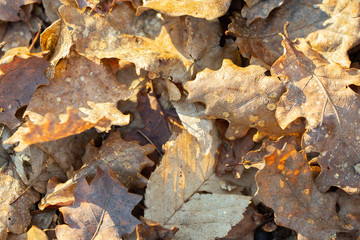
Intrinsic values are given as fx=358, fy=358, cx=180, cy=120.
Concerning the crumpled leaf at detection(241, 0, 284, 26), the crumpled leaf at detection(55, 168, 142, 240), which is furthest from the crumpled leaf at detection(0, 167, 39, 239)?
the crumpled leaf at detection(241, 0, 284, 26)

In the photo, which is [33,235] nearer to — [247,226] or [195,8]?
[247,226]

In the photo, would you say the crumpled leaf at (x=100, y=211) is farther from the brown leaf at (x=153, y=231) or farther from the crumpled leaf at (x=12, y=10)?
the crumpled leaf at (x=12, y=10)

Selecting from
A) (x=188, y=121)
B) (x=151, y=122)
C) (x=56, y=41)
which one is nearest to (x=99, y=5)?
(x=56, y=41)

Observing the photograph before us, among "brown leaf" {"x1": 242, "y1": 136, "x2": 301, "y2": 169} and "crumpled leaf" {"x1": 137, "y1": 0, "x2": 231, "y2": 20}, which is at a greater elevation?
"crumpled leaf" {"x1": 137, "y1": 0, "x2": 231, "y2": 20}

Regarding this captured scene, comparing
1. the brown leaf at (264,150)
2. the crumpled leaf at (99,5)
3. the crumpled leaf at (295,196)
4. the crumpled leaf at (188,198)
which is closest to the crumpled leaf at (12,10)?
the crumpled leaf at (99,5)

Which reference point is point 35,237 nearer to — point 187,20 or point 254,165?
point 254,165

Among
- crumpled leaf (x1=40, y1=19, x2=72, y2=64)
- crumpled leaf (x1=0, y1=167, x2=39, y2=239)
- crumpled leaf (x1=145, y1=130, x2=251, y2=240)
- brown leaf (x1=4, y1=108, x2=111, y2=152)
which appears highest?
crumpled leaf (x1=40, y1=19, x2=72, y2=64)

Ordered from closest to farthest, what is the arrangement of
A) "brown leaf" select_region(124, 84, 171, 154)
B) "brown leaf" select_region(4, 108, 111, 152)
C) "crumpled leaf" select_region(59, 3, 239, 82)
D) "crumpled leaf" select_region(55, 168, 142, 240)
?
1. "brown leaf" select_region(4, 108, 111, 152)
2. "crumpled leaf" select_region(55, 168, 142, 240)
3. "crumpled leaf" select_region(59, 3, 239, 82)
4. "brown leaf" select_region(124, 84, 171, 154)

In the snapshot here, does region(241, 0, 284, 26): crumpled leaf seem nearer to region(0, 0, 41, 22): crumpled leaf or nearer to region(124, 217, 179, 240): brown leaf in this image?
region(124, 217, 179, 240): brown leaf
